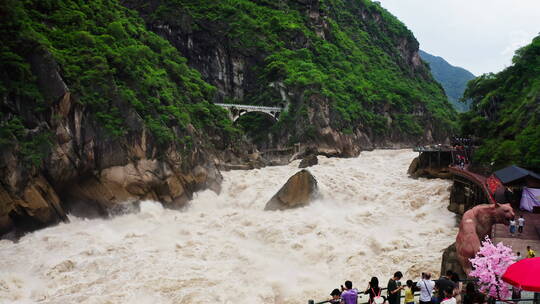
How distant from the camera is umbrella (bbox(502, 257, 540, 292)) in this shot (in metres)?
7.40

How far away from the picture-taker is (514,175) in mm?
21016

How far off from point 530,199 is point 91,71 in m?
29.0

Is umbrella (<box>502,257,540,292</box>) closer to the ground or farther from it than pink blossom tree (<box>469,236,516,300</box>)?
farther from it

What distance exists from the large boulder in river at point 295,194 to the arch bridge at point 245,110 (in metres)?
30.2

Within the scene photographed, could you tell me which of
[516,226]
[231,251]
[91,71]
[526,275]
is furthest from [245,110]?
[526,275]

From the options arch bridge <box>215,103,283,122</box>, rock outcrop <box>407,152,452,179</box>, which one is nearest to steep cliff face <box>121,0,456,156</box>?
arch bridge <box>215,103,283,122</box>

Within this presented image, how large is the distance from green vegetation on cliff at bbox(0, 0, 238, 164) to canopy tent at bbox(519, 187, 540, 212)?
2448 centimetres

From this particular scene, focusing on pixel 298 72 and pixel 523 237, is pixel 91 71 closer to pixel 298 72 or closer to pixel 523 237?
pixel 523 237

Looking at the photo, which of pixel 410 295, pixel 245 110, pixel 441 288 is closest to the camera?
pixel 441 288

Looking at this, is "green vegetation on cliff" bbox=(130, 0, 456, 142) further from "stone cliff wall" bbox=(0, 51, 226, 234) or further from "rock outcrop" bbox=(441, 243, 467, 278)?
"rock outcrop" bbox=(441, 243, 467, 278)

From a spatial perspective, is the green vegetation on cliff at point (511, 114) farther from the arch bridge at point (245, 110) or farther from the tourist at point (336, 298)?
the arch bridge at point (245, 110)

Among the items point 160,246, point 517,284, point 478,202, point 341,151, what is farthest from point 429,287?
point 341,151

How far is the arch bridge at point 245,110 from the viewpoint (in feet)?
193

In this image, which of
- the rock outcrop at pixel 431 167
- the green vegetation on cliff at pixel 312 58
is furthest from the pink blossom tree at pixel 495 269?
the green vegetation on cliff at pixel 312 58
